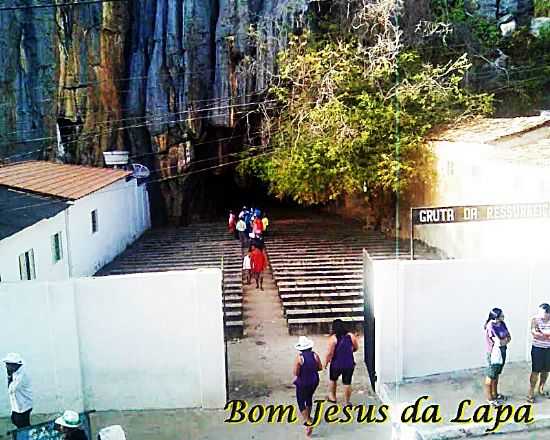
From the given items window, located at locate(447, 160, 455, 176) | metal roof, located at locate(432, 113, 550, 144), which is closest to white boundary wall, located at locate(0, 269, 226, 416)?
metal roof, located at locate(432, 113, 550, 144)

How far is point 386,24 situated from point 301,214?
11.5 meters

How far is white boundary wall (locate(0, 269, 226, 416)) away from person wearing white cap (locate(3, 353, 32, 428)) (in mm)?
951

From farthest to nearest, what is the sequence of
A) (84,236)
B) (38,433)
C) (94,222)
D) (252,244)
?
(94,222) < (252,244) < (84,236) < (38,433)

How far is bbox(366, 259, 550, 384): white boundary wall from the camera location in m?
8.41

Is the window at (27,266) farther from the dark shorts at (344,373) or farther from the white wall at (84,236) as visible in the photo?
the dark shorts at (344,373)

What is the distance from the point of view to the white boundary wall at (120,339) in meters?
7.89

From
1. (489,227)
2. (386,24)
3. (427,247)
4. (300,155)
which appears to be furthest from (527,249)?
(386,24)

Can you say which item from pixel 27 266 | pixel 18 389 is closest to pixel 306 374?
pixel 18 389

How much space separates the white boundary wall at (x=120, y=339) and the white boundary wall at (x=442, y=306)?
232cm

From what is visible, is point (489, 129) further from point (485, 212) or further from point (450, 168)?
point (485, 212)

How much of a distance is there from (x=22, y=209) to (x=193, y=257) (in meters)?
5.84

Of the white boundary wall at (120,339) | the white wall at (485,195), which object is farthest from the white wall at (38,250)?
the white wall at (485,195)

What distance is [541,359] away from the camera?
303 inches

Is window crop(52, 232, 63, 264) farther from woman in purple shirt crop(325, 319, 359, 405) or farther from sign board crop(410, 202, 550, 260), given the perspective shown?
sign board crop(410, 202, 550, 260)
